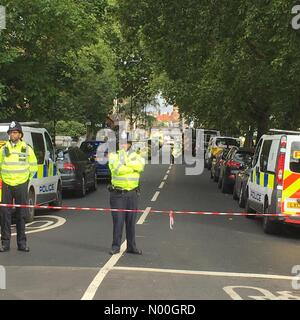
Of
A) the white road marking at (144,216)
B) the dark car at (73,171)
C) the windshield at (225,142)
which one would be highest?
the windshield at (225,142)

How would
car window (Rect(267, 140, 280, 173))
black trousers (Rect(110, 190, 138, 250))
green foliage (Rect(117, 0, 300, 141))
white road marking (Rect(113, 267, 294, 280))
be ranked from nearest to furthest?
white road marking (Rect(113, 267, 294, 280)) → black trousers (Rect(110, 190, 138, 250)) → car window (Rect(267, 140, 280, 173)) → green foliage (Rect(117, 0, 300, 141))

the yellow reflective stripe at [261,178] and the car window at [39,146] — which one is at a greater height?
the car window at [39,146]

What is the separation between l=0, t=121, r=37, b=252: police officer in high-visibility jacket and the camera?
9.64 metres

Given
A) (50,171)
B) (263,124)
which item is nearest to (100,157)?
(50,171)

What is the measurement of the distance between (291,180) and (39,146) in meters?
5.85

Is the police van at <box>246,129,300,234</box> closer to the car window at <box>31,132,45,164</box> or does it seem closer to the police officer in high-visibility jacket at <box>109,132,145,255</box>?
the police officer in high-visibility jacket at <box>109,132,145,255</box>

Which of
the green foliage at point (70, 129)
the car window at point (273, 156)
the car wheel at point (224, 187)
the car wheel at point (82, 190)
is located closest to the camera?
the car window at point (273, 156)

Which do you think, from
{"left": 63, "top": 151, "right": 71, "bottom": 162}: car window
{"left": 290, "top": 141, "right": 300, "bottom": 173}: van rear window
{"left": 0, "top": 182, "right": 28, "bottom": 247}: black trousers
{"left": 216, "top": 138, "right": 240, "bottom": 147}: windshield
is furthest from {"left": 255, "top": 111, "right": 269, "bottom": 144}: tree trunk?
{"left": 0, "top": 182, "right": 28, "bottom": 247}: black trousers

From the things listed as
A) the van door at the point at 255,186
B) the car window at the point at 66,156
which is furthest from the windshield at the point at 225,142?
the van door at the point at 255,186

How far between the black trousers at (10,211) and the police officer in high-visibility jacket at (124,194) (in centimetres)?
145

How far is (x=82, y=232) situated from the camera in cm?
1167

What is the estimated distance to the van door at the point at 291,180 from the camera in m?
11.5

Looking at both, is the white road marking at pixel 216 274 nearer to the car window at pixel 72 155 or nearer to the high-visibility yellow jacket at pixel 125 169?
the high-visibility yellow jacket at pixel 125 169

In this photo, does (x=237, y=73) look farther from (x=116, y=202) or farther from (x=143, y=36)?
(x=116, y=202)
